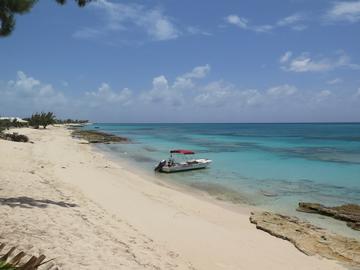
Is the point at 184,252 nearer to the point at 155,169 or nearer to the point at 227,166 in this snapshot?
the point at 155,169

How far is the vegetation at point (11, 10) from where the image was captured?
9.66 meters

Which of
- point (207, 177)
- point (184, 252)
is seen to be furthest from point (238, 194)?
point (184, 252)

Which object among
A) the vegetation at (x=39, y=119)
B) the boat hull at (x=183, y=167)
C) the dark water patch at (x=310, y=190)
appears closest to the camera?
the dark water patch at (x=310, y=190)

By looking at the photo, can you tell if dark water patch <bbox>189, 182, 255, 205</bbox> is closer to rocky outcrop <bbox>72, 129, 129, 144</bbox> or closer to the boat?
the boat

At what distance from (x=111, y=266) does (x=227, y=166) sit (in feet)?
76.3

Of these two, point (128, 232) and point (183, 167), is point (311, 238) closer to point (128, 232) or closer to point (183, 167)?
point (128, 232)

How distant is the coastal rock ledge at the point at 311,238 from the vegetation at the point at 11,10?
8.10m

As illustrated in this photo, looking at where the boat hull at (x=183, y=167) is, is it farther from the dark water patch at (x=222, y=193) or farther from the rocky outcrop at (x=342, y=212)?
the rocky outcrop at (x=342, y=212)

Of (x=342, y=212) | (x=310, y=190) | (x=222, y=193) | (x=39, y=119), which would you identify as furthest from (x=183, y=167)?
(x=39, y=119)

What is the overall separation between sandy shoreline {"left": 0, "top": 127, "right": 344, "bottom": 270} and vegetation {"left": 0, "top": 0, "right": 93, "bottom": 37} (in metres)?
4.48

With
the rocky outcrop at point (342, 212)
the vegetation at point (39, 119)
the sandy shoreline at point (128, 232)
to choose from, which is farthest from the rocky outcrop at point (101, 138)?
the rocky outcrop at point (342, 212)

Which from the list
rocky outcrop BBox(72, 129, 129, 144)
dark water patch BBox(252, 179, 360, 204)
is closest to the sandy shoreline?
dark water patch BBox(252, 179, 360, 204)

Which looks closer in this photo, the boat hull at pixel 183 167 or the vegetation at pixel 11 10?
the vegetation at pixel 11 10

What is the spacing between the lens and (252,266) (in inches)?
317
